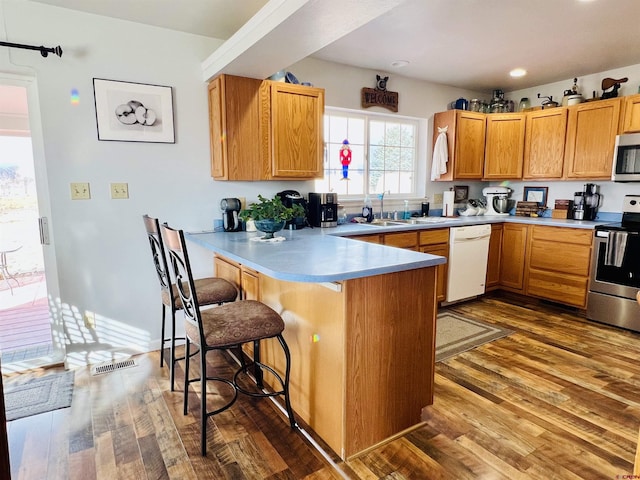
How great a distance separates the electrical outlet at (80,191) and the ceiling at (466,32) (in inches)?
44.7

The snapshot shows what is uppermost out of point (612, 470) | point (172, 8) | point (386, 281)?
point (172, 8)

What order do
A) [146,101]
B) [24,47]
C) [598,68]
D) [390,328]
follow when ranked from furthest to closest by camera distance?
[598,68] < [146,101] < [24,47] < [390,328]

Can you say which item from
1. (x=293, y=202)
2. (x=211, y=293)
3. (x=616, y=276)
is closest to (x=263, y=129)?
(x=293, y=202)

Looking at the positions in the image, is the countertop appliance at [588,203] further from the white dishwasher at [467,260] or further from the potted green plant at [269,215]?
the potted green plant at [269,215]

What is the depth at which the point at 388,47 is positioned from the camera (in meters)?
3.17

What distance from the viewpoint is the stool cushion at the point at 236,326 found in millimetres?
1754

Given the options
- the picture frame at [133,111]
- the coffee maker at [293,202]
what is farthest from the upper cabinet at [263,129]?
the picture frame at [133,111]

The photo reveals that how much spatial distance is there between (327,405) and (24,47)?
275 cm

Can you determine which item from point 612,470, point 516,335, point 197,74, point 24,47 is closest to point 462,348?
point 516,335

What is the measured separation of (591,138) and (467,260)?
173cm

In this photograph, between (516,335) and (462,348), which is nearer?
(462,348)

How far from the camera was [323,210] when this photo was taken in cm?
331

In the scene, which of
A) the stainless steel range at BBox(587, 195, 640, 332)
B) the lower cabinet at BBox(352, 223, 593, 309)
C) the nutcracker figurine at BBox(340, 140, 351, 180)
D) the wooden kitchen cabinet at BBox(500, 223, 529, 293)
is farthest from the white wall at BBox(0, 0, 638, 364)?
the stainless steel range at BBox(587, 195, 640, 332)

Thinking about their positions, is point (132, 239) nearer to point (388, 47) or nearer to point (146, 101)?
point (146, 101)
